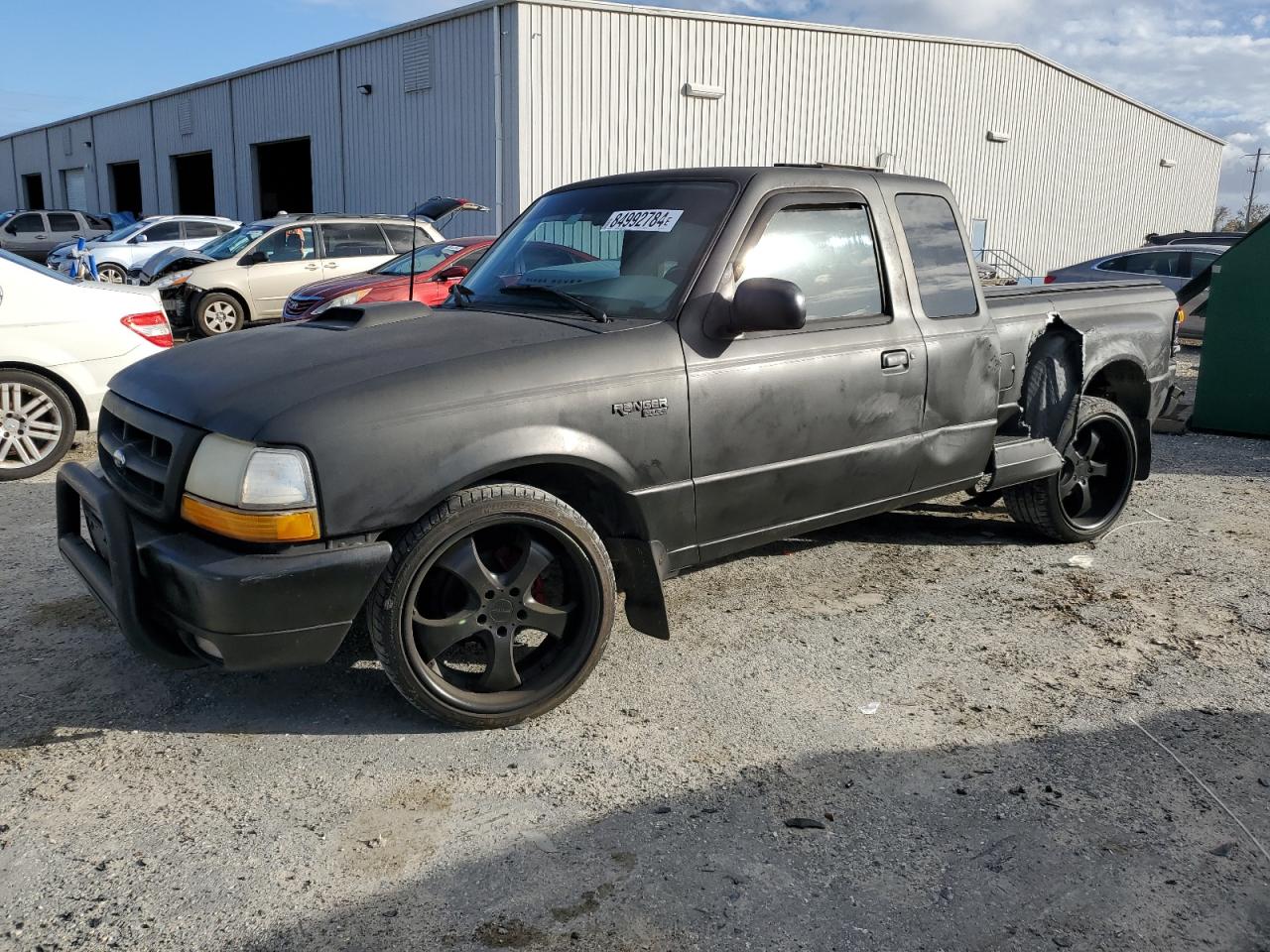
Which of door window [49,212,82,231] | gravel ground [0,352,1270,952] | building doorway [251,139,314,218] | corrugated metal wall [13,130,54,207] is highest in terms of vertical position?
corrugated metal wall [13,130,54,207]

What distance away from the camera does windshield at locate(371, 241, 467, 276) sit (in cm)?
1212

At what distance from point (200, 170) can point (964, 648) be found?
3826cm

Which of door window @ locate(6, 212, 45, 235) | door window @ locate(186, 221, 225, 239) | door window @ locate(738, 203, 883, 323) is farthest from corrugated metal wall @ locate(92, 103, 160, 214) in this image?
door window @ locate(738, 203, 883, 323)

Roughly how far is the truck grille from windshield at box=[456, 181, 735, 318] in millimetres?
1376

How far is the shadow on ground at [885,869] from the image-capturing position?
7.87 feet

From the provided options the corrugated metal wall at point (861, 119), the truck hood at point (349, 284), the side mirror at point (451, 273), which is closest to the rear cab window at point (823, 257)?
the truck hood at point (349, 284)

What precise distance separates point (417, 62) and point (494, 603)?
21543 millimetres

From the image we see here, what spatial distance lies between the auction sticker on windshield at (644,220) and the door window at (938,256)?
3.77 feet

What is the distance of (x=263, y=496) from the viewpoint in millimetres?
2871

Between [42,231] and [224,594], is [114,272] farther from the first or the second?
[224,594]

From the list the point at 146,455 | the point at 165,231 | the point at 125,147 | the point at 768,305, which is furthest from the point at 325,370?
the point at 125,147

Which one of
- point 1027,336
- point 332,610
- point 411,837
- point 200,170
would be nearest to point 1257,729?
point 1027,336

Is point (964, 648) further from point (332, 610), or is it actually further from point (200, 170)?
point (200, 170)

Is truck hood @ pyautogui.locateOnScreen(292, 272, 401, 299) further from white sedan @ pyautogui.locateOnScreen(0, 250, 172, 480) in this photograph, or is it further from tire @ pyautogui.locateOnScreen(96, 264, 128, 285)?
tire @ pyautogui.locateOnScreen(96, 264, 128, 285)
